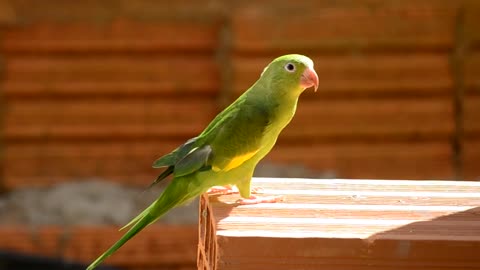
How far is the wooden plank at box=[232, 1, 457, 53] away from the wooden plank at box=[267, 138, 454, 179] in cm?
68

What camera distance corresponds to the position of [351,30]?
696cm

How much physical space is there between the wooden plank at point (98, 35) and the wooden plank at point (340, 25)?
0.28 meters

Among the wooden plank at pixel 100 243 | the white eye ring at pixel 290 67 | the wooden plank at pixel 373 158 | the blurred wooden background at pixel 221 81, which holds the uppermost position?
the white eye ring at pixel 290 67

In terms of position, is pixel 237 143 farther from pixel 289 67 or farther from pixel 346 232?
pixel 346 232

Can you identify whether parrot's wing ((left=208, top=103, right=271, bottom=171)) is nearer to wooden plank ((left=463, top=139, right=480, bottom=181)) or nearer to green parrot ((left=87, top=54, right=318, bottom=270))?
green parrot ((left=87, top=54, right=318, bottom=270))

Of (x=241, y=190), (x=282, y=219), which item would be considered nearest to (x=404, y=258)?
(x=282, y=219)

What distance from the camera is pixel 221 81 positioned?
6992mm

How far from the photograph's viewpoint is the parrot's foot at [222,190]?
2.94m

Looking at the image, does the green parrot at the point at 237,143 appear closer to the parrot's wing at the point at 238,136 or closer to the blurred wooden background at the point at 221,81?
the parrot's wing at the point at 238,136

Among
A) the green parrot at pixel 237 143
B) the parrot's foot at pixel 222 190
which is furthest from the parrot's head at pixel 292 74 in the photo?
the parrot's foot at pixel 222 190

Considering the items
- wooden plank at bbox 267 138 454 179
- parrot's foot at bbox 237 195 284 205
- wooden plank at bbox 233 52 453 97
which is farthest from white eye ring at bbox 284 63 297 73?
wooden plank at bbox 267 138 454 179

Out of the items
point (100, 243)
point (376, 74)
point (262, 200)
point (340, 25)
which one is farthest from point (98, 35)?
point (262, 200)

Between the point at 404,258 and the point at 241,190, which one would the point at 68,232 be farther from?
the point at 404,258

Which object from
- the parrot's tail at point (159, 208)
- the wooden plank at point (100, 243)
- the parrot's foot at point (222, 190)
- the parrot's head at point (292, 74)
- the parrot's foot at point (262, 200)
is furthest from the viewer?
the wooden plank at point (100, 243)
